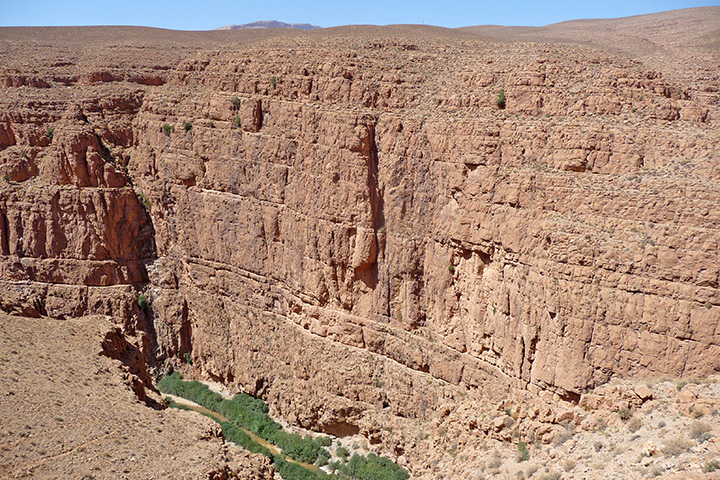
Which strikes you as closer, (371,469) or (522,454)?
(522,454)

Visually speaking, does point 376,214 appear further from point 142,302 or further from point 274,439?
point 142,302

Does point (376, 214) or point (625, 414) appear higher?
point (376, 214)

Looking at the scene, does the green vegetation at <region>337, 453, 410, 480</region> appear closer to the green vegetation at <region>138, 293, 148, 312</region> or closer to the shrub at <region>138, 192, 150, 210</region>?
the green vegetation at <region>138, 293, 148, 312</region>

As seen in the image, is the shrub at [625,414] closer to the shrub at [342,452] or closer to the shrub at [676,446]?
the shrub at [676,446]

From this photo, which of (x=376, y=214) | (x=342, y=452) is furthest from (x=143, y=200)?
(x=342, y=452)

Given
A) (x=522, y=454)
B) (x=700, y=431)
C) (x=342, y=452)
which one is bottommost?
(x=342, y=452)

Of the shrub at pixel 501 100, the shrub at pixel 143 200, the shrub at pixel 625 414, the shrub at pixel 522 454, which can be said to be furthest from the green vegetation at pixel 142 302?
the shrub at pixel 625 414
